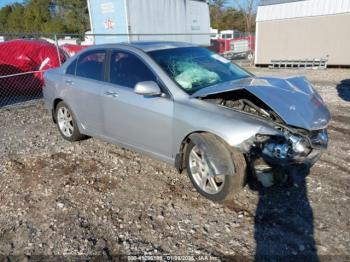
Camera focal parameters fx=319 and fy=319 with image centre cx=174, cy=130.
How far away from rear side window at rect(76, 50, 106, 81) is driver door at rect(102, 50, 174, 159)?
9.1 inches

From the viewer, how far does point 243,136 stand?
3.04m

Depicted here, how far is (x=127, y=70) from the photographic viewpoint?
4.15 meters

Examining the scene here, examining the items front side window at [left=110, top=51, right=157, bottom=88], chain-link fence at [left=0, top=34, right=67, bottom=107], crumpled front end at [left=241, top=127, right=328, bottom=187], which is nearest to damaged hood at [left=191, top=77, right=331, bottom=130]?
crumpled front end at [left=241, top=127, right=328, bottom=187]

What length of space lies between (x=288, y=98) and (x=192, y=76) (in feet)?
3.89

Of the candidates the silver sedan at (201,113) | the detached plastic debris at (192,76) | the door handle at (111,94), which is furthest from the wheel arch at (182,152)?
the door handle at (111,94)

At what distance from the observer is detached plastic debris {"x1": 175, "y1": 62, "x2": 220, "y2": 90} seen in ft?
12.4

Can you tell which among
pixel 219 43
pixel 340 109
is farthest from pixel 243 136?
pixel 219 43

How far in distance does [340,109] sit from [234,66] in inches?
153

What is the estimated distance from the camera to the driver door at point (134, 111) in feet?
12.1

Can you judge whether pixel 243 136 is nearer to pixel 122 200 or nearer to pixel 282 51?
pixel 122 200

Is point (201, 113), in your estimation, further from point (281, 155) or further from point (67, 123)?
point (67, 123)

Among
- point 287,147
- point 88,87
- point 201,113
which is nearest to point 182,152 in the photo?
point 201,113

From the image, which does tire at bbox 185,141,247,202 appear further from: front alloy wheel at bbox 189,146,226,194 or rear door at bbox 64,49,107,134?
Answer: rear door at bbox 64,49,107,134

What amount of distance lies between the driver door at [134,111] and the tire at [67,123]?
93 cm
